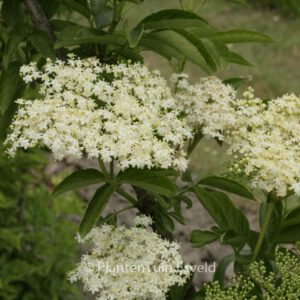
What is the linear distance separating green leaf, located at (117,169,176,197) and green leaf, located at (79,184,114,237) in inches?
2.7

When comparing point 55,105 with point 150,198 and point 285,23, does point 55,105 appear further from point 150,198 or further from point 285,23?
point 285,23

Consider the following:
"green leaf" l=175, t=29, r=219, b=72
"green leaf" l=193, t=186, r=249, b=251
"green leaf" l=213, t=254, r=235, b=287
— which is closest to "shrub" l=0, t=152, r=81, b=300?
"green leaf" l=213, t=254, r=235, b=287

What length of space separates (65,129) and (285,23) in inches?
272

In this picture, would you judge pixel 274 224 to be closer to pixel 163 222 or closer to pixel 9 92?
pixel 163 222

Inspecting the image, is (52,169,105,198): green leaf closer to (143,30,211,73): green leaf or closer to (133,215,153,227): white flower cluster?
(133,215,153,227): white flower cluster

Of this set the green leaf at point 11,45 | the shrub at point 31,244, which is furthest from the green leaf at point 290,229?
the shrub at point 31,244

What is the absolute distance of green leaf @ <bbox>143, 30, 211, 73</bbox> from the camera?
1586 millimetres

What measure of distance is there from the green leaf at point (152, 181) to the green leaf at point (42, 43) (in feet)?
1.17

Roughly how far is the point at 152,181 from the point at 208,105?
305 mm

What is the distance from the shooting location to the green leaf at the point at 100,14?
70.1 inches

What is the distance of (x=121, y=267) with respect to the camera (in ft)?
5.08

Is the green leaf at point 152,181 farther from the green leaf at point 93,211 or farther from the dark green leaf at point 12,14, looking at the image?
the dark green leaf at point 12,14

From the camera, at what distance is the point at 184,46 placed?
1.59 metres

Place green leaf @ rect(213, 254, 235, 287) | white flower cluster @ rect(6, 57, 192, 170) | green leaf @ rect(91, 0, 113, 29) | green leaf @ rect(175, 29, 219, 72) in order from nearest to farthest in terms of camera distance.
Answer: white flower cluster @ rect(6, 57, 192, 170)
green leaf @ rect(175, 29, 219, 72)
green leaf @ rect(91, 0, 113, 29)
green leaf @ rect(213, 254, 235, 287)
